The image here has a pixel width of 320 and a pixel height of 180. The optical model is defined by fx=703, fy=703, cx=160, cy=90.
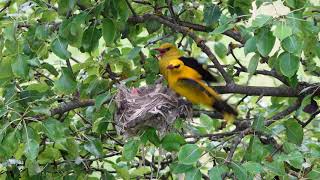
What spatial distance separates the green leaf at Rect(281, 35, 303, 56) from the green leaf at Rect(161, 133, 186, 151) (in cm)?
56

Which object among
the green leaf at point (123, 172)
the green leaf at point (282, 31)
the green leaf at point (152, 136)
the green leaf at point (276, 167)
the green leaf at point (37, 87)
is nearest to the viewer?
the green leaf at point (282, 31)

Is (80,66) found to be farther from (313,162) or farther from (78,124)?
(313,162)

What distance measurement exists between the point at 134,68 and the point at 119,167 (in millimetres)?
486

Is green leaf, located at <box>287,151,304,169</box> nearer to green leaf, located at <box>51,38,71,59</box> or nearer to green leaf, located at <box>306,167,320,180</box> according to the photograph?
green leaf, located at <box>306,167,320,180</box>

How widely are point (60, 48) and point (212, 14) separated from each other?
688 mm

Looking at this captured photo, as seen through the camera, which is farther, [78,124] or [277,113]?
[78,124]

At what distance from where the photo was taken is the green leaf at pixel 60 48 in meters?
2.49

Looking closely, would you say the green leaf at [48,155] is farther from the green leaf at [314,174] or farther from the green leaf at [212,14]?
the green leaf at [314,174]

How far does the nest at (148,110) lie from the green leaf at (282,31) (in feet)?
2.27

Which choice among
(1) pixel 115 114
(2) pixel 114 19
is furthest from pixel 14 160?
(2) pixel 114 19

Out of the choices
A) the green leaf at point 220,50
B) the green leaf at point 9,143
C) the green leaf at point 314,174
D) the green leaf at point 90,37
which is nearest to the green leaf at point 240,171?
the green leaf at point 314,174

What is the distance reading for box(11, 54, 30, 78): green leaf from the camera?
2.42m

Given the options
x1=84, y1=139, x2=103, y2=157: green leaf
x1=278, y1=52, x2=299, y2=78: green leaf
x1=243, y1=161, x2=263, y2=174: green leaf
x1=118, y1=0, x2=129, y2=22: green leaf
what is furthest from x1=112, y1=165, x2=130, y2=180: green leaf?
x1=278, y1=52, x2=299, y2=78: green leaf

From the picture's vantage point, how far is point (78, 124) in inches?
122
